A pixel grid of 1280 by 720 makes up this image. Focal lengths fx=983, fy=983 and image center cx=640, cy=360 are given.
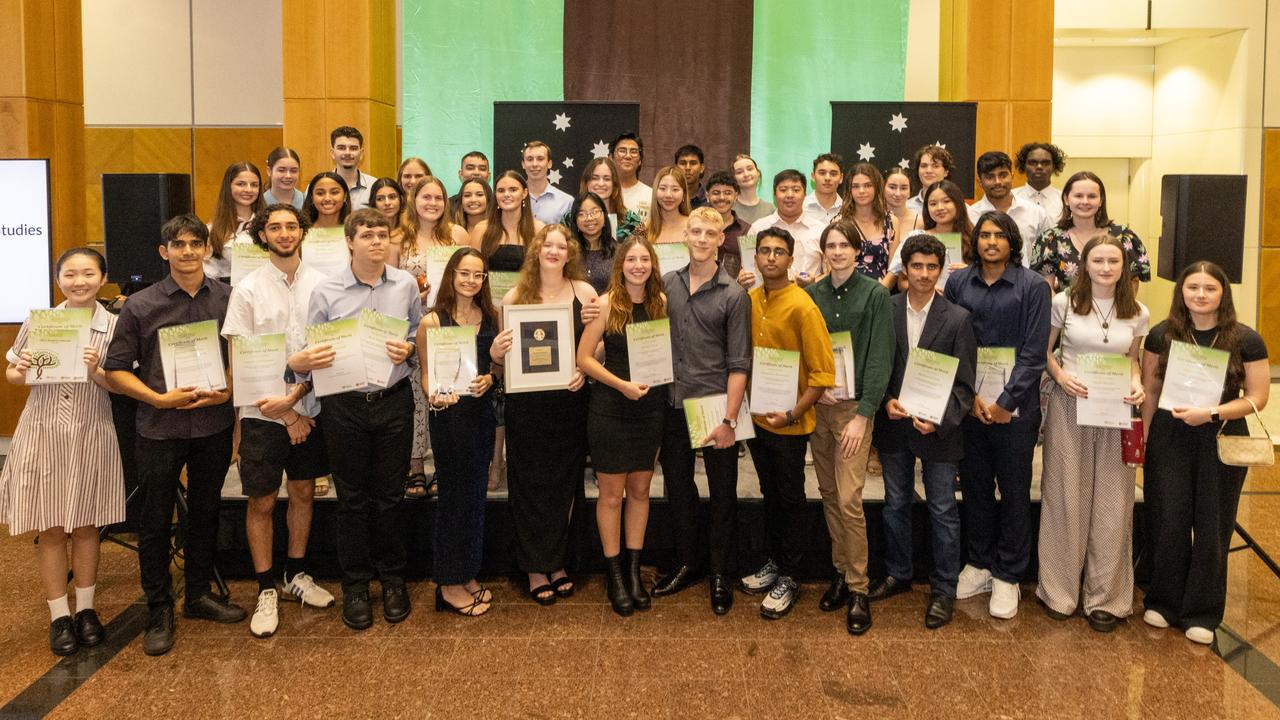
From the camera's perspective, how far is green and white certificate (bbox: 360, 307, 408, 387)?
408cm

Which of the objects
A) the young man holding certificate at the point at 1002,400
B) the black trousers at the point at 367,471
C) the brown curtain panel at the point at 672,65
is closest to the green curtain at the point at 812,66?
the brown curtain panel at the point at 672,65

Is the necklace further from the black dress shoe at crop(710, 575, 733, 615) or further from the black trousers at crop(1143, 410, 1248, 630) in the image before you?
the black dress shoe at crop(710, 575, 733, 615)

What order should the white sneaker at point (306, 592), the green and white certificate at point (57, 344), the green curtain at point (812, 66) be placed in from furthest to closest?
1. the green curtain at point (812, 66)
2. the white sneaker at point (306, 592)
3. the green and white certificate at point (57, 344)

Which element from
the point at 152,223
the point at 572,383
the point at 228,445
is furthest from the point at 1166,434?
the point at 152,223

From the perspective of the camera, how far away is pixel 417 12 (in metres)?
7.81

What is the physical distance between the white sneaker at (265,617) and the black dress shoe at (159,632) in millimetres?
328

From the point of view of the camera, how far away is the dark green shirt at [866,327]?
4246 millimetres

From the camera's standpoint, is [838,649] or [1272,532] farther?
[1272,532]

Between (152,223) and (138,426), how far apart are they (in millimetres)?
1525

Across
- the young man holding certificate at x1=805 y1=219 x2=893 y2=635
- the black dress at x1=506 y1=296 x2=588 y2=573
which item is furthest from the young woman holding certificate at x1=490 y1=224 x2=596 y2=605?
the young man holding certificate at x1=805 y1=219 x2=893 y2=635

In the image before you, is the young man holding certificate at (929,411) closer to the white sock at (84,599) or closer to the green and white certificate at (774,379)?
the green and white certificate at (774,379)

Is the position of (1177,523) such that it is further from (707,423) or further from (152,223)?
(152,223)

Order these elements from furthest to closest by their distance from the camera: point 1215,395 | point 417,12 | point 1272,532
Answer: point 417,12
point 1272,532
point 1215,395

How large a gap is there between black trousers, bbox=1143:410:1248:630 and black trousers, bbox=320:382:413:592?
329 centimetres
